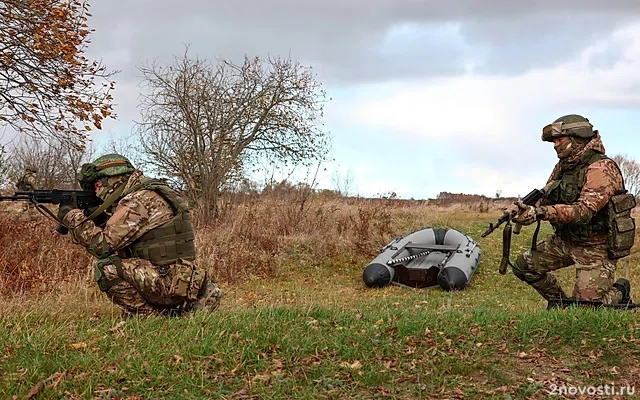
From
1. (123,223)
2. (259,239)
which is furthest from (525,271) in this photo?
(259,239)

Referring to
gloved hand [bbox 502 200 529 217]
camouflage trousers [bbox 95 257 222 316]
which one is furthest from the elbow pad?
gloved hand [bbox 502 200 529 217]

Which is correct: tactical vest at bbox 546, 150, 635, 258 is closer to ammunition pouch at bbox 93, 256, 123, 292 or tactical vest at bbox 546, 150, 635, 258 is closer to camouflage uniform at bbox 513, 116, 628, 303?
camouflage uniform at bbox 513, 116, 628, 303

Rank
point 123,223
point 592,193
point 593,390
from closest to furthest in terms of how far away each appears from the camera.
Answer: point 593,390
point 123,223
point 592,193

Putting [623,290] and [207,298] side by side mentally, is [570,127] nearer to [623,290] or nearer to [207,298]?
[623,290]

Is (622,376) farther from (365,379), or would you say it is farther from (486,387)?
(365,379)

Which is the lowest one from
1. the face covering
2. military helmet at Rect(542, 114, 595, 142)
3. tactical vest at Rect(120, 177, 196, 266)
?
tactical vest at Rect(120, 177, 196, 266)

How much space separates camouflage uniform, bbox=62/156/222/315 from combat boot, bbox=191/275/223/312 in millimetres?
142

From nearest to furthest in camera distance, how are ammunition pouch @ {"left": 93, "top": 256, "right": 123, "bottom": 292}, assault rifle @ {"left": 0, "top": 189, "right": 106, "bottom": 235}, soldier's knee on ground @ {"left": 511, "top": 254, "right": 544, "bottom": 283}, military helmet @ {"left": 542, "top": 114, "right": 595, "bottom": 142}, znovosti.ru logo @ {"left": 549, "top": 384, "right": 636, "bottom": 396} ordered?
znovosti.ru logo @ {"left": 549, "top": 384, "right": 636, "bottom": 396} < ammunition pouch @ {"left": 93, "top": 256, "right": 123, "bottom": 292} < assault rifle @ {"left": 0, "top": 189, "right": 106, "bottom": 235} < military helmet @ {"left": 542, "top": 114, "right": 595, "bottom": 142} < soldier's knee on ground @ {"left": 511, "top": 254, "right": 544, "bottom": 283}

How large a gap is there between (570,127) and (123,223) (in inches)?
163

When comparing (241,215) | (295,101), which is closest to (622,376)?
(241,215)

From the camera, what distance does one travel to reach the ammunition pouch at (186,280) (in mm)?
5375

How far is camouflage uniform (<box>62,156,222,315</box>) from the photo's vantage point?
5203mm

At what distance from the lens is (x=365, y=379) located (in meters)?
3.84

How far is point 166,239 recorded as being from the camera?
5.39 meters
